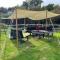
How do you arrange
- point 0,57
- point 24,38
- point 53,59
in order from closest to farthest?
point 53,59 → point 0,57 → point 24,38

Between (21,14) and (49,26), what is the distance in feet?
10.3

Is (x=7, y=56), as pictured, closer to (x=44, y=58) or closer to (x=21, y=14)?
(x=44, y=58)

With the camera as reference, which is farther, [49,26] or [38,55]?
[49,26]

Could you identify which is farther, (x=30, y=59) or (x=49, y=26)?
(x=49, y=26)

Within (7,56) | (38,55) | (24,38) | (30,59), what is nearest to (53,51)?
(38,55)

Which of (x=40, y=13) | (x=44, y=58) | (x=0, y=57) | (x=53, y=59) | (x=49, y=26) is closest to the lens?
(x=53, y=59)

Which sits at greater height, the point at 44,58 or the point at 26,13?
the point at 26,13

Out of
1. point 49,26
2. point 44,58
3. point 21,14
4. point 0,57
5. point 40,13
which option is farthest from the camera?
point 49,26

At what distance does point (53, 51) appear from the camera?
4.12 metres

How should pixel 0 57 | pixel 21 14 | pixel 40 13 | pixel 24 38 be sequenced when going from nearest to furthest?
pixel 0 57, pixel 24 38, pixel 21 14, pixel 40 13

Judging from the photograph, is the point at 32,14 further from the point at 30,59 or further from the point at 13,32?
the point at 30,59

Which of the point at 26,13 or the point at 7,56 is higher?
the point at 26,13

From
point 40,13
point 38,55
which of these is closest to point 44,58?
point 38,55

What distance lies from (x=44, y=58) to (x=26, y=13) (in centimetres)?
799
